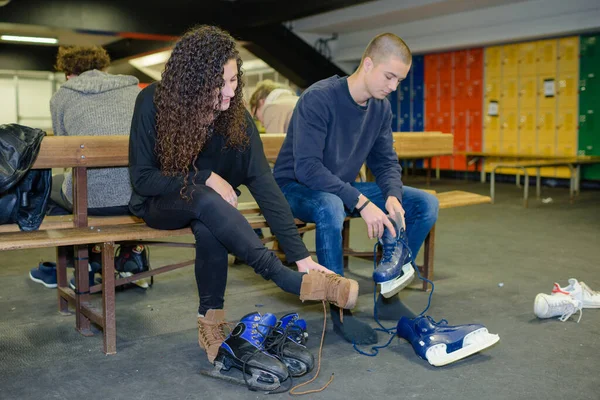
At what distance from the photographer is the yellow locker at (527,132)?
880 centimetres

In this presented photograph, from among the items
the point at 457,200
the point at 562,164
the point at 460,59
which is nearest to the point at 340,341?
the point at 457,200

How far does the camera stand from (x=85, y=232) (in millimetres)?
2186

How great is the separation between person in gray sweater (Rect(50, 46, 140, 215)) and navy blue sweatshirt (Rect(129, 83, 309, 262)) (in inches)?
12.7

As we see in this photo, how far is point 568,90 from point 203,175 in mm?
7335

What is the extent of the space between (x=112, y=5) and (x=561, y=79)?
6012 mm

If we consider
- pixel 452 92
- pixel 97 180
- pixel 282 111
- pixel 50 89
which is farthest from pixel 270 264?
pixel 50 89

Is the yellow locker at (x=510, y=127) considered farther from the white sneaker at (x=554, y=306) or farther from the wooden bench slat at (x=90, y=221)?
the wooden bench slat at (x=90, y=221)

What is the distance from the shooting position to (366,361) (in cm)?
206

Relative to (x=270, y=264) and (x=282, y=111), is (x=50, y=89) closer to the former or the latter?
(x=282, y=111)

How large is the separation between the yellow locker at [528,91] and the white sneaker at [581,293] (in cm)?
666

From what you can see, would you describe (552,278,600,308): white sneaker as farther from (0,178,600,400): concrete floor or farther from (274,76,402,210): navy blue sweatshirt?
(274,76,402,210): navy blue sweatshirt

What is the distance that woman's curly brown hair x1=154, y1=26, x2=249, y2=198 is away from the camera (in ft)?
6.78

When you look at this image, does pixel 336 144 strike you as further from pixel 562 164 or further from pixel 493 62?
pixel 493 62

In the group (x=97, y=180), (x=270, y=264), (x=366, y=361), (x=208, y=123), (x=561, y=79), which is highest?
(x=561, y=79)
